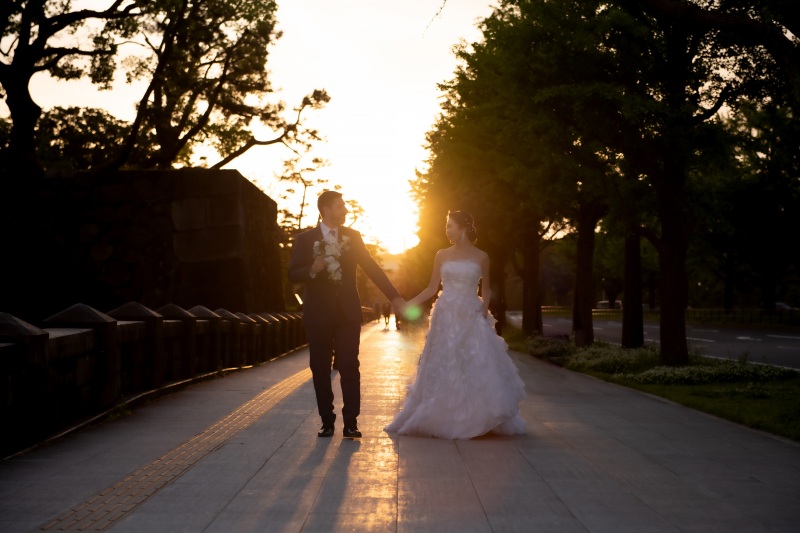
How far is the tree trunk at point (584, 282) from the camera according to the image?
2653cm

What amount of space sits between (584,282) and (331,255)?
1875cm

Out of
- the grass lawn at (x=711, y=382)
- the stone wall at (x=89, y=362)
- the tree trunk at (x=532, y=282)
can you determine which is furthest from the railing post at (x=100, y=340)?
the tree trunk at (x=532, y=282)

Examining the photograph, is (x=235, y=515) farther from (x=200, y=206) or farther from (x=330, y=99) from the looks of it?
(x=330, y=99)

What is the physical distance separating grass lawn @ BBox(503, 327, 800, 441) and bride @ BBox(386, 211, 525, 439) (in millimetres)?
2947

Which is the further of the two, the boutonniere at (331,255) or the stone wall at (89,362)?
the boutonniere at (331,255)

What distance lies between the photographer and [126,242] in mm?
24531

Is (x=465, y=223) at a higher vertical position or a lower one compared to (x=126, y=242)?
lower

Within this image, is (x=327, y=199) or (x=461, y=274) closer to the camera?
(x=327, y=199)

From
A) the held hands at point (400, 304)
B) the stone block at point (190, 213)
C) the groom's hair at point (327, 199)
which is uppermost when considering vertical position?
the stone block at point (190, 213)

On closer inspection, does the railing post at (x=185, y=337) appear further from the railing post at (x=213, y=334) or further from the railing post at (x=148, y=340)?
the railing post at (x=148, y=340)

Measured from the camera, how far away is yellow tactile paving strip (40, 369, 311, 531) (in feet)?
18.1

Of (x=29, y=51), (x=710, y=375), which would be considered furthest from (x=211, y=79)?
(x=710, y=375)

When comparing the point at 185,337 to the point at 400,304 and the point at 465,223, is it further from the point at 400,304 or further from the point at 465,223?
the point at 465,223

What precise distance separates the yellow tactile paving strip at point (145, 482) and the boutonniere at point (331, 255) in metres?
1.78
